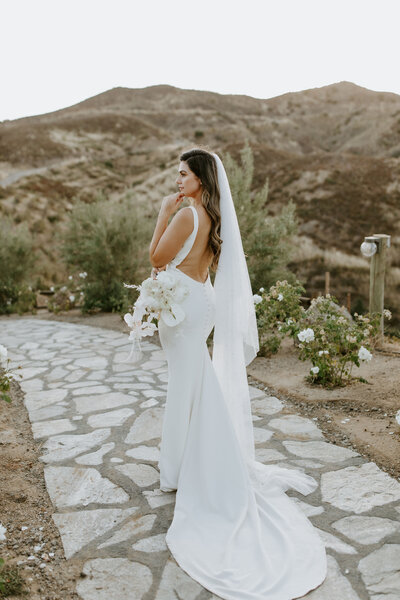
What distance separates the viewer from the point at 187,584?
2574 millimetres

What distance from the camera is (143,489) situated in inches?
140

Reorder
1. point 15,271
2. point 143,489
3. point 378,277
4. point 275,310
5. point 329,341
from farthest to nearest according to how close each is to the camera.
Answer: point 15,271 → point 378,277 → point 275,310 → point 329,341 → point 143,489

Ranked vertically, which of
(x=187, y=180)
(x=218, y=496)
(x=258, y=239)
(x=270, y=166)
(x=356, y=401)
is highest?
(x=270, y=166)

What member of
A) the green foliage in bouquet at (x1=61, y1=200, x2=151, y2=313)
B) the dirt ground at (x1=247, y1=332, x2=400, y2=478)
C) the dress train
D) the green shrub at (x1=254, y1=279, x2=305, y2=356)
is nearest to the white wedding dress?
the dress train

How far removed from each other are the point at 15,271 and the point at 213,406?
1105cm

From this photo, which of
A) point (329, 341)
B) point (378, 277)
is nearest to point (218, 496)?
point (329, 341)

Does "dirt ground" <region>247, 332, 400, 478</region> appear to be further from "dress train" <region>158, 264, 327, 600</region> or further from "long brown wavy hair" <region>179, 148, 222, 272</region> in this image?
"long brown wavy hair" <region>179, 148, 222, 272</region>

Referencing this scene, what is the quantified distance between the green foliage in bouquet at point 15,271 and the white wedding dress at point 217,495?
9486mm

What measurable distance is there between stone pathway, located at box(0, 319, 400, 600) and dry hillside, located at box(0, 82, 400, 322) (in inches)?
204

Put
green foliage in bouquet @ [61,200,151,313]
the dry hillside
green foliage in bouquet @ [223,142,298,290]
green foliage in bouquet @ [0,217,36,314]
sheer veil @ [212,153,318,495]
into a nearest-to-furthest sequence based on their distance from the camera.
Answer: sheer veil @ [212,153,318,495]
green foliage in bouquet @ [223,142,298,290]
green foliage in bouquet @ [61,200,151,313]
green foliage in bouquet @ [0,217,36,314]
the dry hillside

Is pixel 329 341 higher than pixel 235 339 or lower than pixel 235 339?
lower

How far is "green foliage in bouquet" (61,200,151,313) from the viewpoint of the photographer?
1120 centimetres

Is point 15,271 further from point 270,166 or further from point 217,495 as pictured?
point 270,166

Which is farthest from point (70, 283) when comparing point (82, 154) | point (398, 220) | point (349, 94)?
point (349, 94)
